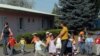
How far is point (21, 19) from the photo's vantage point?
3697cm

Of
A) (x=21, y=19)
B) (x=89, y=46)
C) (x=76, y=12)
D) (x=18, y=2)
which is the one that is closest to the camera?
(x=89, y=46)

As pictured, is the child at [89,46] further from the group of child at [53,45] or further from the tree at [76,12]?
the tree at [76,12]

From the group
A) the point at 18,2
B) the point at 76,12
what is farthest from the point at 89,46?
the point at 18,2

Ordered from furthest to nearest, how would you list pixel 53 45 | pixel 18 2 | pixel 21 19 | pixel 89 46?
pixel 18 2 → pixel 21 19 → pixel 89 46 → pixel 53 45

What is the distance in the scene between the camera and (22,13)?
36.5 meters

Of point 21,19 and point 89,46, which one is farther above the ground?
point 89,46

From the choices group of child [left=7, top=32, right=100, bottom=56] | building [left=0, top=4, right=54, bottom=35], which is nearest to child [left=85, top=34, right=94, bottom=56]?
group of child [left=7, top=32, right=100, bottom=56]

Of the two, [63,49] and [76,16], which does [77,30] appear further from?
[63,49]

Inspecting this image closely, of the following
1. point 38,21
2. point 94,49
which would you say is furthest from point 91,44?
point 38,21

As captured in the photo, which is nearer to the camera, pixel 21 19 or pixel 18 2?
pixel 21 19

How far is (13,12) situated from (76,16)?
1181 cm

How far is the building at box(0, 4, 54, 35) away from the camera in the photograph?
3206 cm

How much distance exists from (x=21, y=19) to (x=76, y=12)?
29.4ft

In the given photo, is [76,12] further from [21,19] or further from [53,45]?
[53,45]
